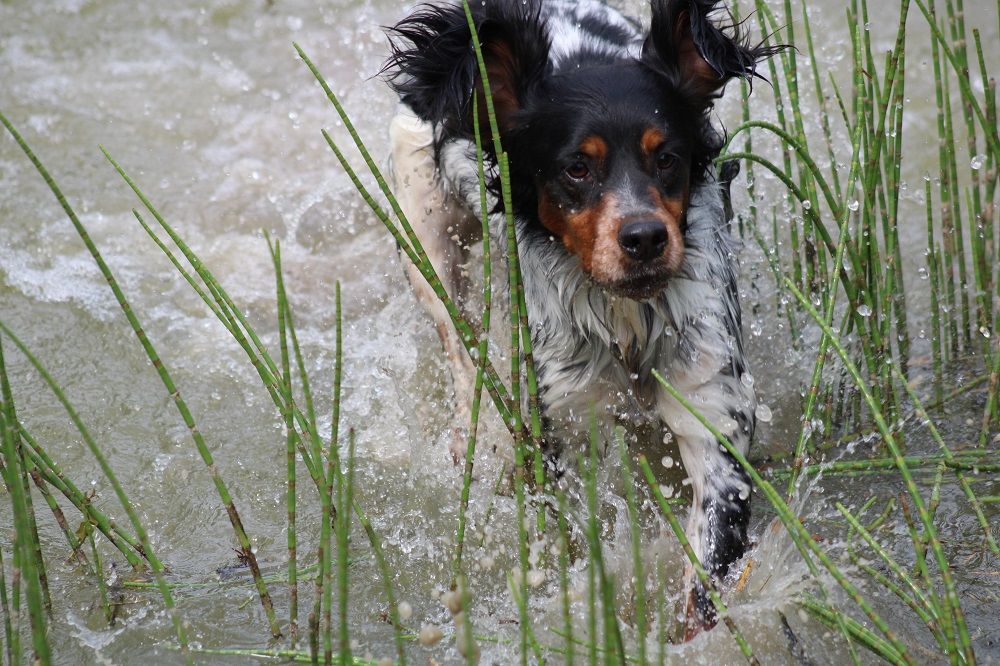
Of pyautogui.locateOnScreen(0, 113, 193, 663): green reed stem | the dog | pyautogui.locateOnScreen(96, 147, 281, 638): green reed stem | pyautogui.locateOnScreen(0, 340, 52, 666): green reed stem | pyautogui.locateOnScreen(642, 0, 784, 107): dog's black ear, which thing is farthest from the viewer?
pyautogui.locateOnScreen(642, 0, 784, 107): dog's black ear

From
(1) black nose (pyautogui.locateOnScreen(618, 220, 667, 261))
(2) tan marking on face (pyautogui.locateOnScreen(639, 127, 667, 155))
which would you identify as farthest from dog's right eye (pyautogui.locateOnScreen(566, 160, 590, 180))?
(1) black nose (pyautogui.locateOnScreen(618, 220, 667, 261))

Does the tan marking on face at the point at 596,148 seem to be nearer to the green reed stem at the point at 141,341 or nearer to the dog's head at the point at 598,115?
the dog's head at the point at 598,115

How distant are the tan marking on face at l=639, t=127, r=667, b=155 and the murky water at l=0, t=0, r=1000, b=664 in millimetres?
1105

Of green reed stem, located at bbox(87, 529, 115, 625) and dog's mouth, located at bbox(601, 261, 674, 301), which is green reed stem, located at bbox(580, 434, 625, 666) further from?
green reed stem, located at bbox(87, 529, 115, 625)

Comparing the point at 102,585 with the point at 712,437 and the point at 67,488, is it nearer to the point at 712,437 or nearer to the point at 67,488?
the point at 67,488

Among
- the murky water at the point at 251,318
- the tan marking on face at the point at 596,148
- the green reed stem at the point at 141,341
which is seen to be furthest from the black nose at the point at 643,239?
the green reed stem at the point at 141,341

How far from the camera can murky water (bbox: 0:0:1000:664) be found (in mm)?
3125

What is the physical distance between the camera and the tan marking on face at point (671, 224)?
296 cm

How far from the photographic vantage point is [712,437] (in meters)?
3.27

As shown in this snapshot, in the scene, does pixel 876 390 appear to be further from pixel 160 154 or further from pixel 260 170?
pixel 160 154

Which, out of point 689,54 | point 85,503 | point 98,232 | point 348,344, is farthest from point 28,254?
point 689,54

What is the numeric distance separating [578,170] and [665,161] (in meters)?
0.25

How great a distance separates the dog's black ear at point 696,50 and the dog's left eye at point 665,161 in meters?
0.28

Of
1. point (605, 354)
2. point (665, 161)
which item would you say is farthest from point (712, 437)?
point (665, 161)
